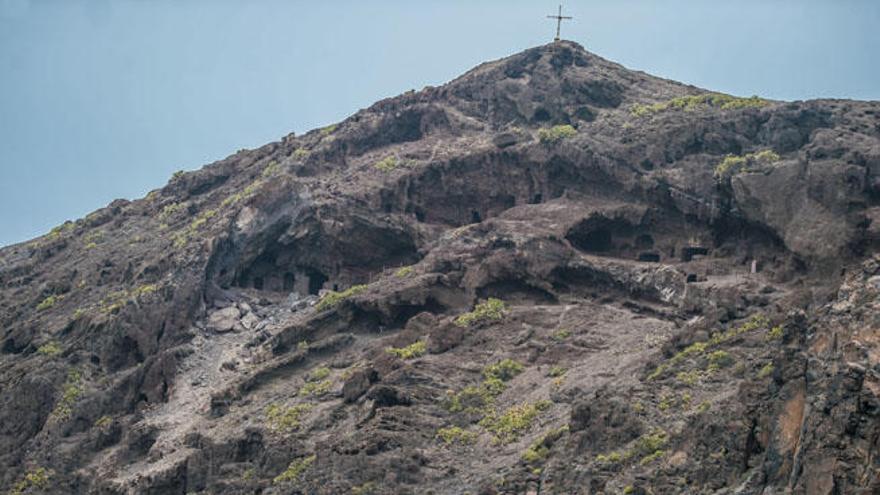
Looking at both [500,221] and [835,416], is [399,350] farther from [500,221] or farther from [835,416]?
A: [835,416]

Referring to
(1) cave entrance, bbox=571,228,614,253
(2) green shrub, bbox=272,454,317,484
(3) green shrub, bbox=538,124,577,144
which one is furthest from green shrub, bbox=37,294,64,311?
(2) green shrub, bbox=272,454,317,484

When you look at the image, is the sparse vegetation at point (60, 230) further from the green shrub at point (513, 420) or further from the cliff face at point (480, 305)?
the green shrub at point (513, 420)

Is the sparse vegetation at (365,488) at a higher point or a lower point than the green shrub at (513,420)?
lower

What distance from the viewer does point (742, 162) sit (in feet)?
224

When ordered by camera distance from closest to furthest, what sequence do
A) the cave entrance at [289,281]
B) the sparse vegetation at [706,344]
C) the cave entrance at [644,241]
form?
the sparse vegetation at [706,344] → the cave entrance at [644,241] → the cave entrance at [289,281]

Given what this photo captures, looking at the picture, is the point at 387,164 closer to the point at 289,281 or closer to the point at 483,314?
the point at 289,281

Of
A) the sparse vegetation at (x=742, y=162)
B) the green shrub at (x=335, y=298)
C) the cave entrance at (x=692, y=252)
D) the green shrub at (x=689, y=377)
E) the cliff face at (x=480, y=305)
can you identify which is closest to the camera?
the cliff face at (x=480, y=305)

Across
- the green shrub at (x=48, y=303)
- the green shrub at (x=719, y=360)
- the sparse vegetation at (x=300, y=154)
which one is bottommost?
the green shrub at (x=48, y=303)

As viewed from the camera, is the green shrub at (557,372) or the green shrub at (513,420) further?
the green shrub at (557,372)

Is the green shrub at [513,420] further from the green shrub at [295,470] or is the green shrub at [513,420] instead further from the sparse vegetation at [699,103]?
the sparse vegetation at [699,103]

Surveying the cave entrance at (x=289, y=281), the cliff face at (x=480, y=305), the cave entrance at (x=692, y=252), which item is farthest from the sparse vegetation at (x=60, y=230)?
the cave entrance at (x=692, y=252)

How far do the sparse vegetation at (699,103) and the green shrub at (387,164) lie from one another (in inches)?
506

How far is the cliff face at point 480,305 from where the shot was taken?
159 ft

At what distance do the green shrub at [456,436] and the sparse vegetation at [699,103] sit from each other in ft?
90.6
